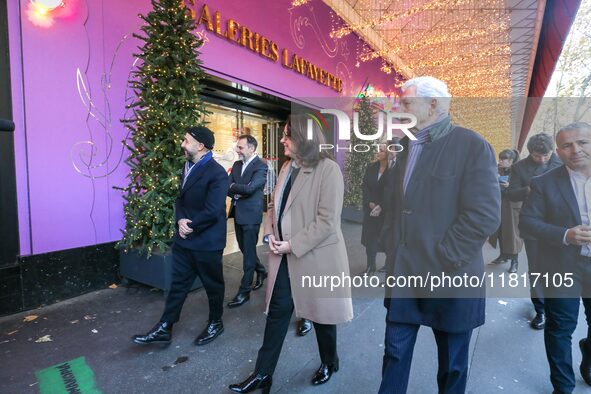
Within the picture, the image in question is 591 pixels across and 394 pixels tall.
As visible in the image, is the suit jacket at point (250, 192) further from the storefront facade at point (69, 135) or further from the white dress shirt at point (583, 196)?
the white dress shirt at point (583, 196)

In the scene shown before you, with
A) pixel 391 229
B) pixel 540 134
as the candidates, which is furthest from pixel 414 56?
pixel 391 229

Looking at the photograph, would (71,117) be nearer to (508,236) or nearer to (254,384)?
(254,384)

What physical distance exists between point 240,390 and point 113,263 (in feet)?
9.15

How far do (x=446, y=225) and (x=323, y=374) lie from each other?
53.0 inches

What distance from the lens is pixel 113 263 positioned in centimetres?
405

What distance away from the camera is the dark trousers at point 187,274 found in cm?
262

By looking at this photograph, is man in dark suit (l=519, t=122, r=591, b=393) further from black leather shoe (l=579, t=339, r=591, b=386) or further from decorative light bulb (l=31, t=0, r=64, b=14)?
decorative light bulb (l=31, t=0, r=64, b=14)

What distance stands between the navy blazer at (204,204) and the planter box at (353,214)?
0.97m

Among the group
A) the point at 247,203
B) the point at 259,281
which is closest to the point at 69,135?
the point at 247,203

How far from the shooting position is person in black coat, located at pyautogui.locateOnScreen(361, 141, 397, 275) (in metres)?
1.91

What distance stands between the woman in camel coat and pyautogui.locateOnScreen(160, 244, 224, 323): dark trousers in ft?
2.62

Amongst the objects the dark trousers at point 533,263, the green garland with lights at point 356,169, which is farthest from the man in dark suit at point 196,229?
the dark trousers at point 533,263

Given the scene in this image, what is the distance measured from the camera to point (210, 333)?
2766 mm

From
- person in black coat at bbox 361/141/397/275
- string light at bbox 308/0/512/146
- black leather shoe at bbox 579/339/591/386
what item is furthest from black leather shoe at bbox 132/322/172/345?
string light at bbox 308/0/512/146
